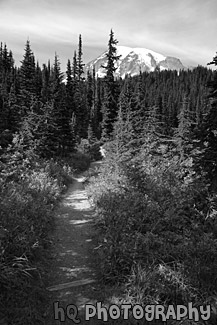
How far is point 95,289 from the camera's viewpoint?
5.57m

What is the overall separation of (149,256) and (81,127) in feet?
118

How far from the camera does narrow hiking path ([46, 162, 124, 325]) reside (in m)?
5.18

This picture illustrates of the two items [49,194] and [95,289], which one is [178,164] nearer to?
[49,194]

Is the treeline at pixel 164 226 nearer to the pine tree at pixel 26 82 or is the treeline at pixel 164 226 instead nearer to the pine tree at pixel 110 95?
the pine tree at pixel 110 95

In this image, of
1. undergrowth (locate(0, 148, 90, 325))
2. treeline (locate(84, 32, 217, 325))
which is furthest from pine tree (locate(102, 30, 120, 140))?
undergrowth (locate(0, 148, 90, 325))

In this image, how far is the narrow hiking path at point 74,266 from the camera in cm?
518

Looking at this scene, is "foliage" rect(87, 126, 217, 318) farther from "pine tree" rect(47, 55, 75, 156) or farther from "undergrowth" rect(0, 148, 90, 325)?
"pine tree" rect(47, 55, 75, 156)

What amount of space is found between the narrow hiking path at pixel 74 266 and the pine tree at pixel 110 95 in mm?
16286

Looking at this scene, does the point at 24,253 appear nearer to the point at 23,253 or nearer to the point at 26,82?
the point at 23,253

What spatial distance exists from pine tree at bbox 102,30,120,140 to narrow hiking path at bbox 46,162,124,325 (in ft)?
53.4

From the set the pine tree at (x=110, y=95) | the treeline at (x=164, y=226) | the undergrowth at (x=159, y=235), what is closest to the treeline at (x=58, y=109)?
the pine tree at (x=110, y=95)

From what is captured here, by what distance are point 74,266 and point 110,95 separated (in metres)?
23.4

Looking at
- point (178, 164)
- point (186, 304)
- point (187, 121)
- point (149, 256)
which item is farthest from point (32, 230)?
point (187, 121)

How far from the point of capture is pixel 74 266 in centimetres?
645
